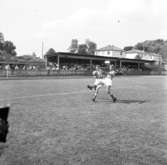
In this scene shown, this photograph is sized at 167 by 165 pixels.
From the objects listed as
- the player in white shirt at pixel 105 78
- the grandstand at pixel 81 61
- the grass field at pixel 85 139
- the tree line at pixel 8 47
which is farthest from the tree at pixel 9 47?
Answer: the grass field at pixel 85 139

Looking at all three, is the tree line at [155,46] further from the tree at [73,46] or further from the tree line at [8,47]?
the tree line at [8,47]

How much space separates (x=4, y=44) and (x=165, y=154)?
105965mm

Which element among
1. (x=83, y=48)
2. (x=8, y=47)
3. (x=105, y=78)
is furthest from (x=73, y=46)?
(x=105, y=78)

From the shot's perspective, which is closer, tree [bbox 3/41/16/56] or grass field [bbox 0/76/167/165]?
grass field [bbox 0/76/167/165]

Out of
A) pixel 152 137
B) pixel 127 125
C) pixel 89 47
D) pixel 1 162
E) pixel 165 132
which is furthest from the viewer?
pixel 89 47

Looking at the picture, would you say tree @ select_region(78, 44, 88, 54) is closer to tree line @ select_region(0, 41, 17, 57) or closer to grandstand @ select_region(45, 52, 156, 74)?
tree line @ select_region(0, 41, 17, 57)

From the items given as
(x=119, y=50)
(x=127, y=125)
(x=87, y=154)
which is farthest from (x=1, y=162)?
(x=119, y=50)

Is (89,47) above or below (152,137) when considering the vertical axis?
above

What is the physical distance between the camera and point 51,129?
6.41 meters

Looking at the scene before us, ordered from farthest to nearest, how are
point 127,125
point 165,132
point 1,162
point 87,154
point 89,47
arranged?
1. point 89,47
2. point 127,125
3. point 165,132
4. point 87,154
5. point 1,162

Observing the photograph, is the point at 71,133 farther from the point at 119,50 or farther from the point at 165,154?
the point at 119,50

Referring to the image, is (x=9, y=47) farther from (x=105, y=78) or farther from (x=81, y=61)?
(x=105, y=78)

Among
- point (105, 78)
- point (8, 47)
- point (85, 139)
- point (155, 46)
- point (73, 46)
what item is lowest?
point (85, 139)

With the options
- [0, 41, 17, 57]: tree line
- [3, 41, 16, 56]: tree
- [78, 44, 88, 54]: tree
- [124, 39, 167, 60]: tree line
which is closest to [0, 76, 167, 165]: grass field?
[0, 41, 17, 57]: tree line
